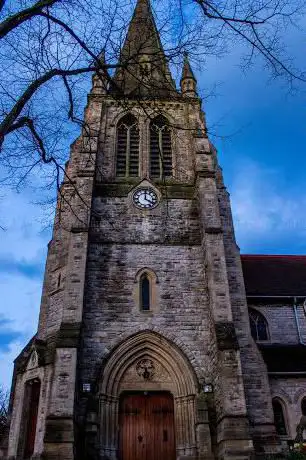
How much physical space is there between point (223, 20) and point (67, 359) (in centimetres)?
1058

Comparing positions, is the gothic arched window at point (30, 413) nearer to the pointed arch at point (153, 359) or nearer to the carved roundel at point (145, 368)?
the pointed arch at point (153, 359)

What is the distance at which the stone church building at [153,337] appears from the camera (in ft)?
43.9

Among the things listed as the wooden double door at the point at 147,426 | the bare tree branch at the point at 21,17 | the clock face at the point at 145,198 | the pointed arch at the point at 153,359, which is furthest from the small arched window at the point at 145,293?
the bare tree branch at the point at 21,17

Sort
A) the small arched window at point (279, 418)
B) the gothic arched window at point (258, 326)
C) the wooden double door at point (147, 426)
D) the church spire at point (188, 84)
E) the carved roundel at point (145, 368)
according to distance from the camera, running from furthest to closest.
Result: 1. the church spire at point (188, 84)
2. the gothic arched window at point (258, 326)
3. the small arched window at point (279, 418)
4. the carved roundel at point (145, 368)
5. the wooden double door at point (147, 426)

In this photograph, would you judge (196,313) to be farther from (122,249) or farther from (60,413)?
(60,413)

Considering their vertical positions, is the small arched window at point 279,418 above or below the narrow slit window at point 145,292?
below

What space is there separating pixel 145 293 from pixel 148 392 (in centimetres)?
354

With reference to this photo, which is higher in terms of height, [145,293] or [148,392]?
[145,293]

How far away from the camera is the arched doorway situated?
13.9 meters

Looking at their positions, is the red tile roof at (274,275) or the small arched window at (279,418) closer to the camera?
the small arched window at (279,418)

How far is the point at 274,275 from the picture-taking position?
2236 centimetres

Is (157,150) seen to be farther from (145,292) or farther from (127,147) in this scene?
Answer: (145,292)

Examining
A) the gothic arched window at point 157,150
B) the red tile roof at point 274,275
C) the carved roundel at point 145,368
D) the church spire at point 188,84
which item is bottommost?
the carved roundel at point 145,368

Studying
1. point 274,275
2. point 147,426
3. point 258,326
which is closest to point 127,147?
point 274,275
